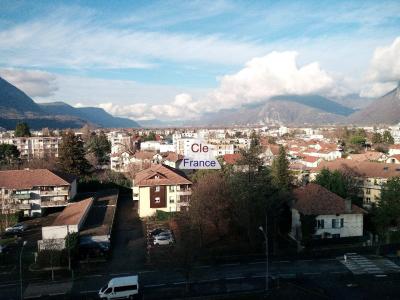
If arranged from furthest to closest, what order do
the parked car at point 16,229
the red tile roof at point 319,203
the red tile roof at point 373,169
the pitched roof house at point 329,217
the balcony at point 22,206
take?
the red tile roof at point 373,169 → the balcony at point 22,206 → the parked car at point 16,229 → the red tile roof at point 319,203 → the pitched roof house at point 329,217

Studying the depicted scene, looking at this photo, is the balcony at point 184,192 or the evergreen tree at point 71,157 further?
the evergreen tree at point 71,157

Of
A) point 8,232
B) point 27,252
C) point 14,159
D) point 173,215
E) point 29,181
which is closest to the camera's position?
point 27,252

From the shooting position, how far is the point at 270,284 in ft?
74.1

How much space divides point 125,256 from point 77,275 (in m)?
4.27

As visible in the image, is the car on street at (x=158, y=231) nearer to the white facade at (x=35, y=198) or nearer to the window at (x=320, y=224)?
the window at (x=320, y=224)

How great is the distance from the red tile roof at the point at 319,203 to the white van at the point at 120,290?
1573 cm

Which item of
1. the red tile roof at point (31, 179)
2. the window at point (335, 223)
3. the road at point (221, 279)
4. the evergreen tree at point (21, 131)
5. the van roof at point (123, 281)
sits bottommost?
the road at point (221, 279)

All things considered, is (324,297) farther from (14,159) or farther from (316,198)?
(14,159)

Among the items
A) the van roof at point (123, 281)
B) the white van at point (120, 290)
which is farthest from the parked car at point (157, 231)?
the white van at point (120, 290)

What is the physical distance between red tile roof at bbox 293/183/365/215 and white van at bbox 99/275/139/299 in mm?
15729

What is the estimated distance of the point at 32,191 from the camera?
40.8 m

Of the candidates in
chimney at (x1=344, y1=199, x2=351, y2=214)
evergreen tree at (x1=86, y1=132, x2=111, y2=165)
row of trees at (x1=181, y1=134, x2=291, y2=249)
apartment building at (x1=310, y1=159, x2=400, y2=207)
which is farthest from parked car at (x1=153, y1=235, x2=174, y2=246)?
evergreen tree at (x1=86, y1=132, x2=111, y2=165)

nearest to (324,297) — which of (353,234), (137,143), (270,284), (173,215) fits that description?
(270,284)

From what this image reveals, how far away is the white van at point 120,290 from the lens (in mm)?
20781
